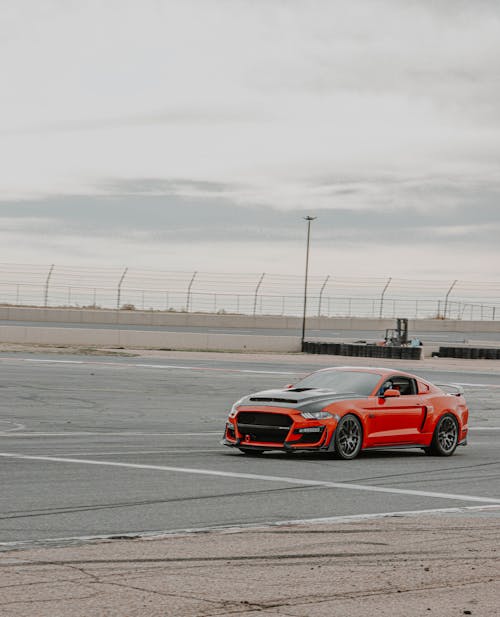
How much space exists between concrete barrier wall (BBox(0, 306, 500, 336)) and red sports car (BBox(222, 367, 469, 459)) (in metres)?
49.1

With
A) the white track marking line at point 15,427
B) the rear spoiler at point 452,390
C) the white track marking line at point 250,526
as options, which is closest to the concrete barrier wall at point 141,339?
the white track marking line at point 15,427

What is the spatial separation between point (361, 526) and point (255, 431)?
5.70m

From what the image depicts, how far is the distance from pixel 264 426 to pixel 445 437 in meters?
3.18

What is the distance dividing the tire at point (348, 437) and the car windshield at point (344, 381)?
2.07 ft

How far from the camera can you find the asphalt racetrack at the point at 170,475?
32.9 feet

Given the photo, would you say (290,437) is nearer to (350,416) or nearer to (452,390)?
(350,416)

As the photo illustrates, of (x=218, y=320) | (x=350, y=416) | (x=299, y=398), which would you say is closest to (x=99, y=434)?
(x=299, y=398)

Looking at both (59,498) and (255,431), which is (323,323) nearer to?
(255,431)

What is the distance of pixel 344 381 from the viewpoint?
16.5 m

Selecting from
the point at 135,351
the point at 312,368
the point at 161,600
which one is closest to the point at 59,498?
the point at 161,600

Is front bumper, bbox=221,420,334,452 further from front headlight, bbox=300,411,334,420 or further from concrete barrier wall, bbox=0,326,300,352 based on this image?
concrete barrier wall, bbox=0,326,300,352

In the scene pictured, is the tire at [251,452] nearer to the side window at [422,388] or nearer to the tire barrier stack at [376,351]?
the side window at [422,388]

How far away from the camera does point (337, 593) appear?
22.9 ft

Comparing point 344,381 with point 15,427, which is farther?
point 15,427
